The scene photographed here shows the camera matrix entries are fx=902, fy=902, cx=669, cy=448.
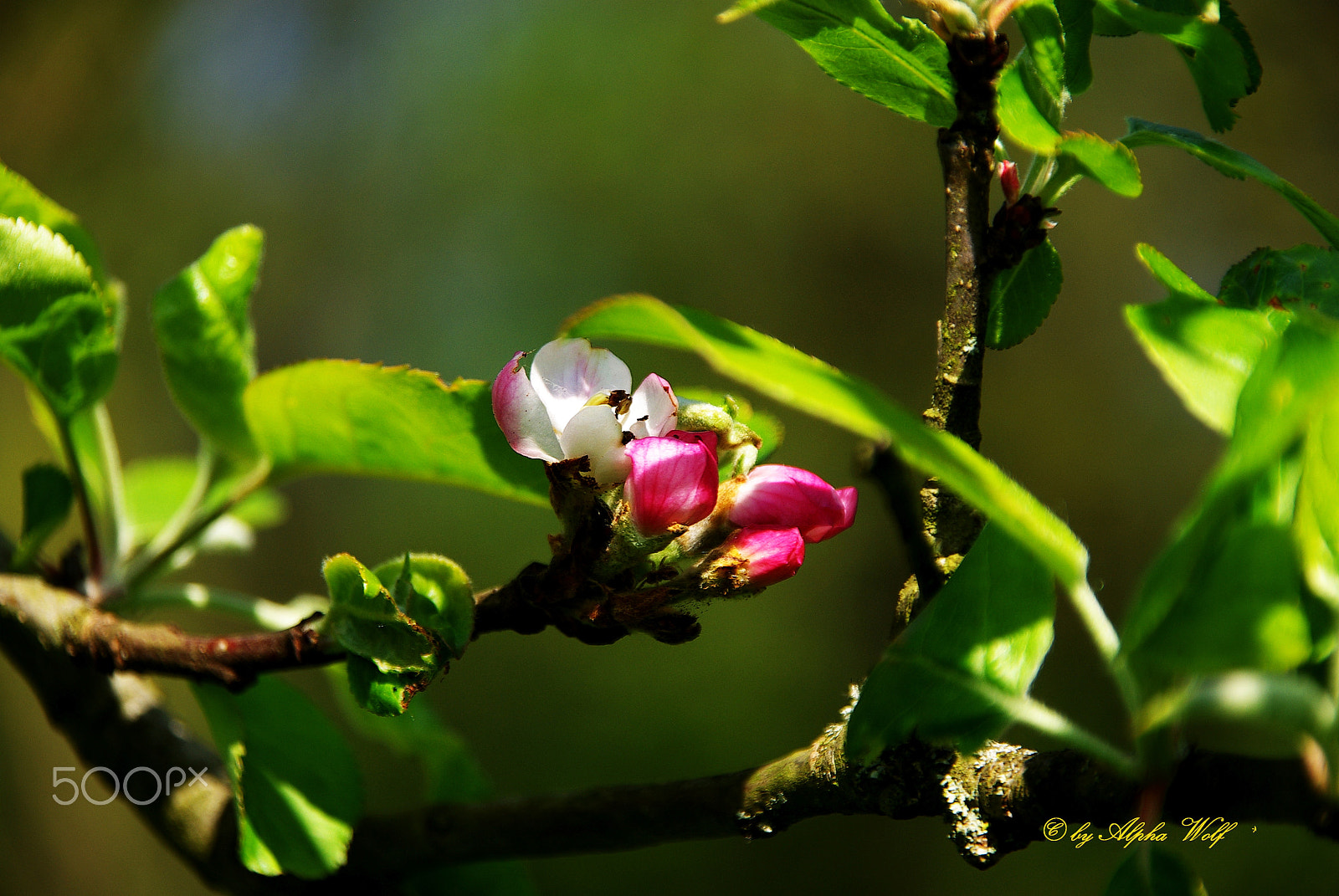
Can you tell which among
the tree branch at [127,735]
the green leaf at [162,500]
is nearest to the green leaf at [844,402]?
the tree branch at [127,735]

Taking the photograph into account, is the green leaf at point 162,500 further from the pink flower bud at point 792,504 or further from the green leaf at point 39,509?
the pink flower bud at point 792,504

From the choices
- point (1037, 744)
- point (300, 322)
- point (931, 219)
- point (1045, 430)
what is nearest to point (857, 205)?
point (931, 219)

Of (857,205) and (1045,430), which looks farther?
(857,205)

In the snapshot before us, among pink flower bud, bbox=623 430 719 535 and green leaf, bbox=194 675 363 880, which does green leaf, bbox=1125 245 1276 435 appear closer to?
pink flower bud, bbox=623 430 719 535

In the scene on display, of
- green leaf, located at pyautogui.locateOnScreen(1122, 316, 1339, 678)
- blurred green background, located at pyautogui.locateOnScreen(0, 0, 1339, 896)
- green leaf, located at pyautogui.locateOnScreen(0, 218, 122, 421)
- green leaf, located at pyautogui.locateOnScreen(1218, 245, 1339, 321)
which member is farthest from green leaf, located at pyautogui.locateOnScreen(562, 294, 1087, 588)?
blurred green background, located at pyautogui.locateOnScreen(0, 0, 1339, 896)

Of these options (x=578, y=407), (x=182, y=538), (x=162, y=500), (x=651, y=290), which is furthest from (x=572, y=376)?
(x=651, y=290)

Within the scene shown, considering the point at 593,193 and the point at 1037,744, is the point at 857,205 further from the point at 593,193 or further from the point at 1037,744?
the point at 1037,744
